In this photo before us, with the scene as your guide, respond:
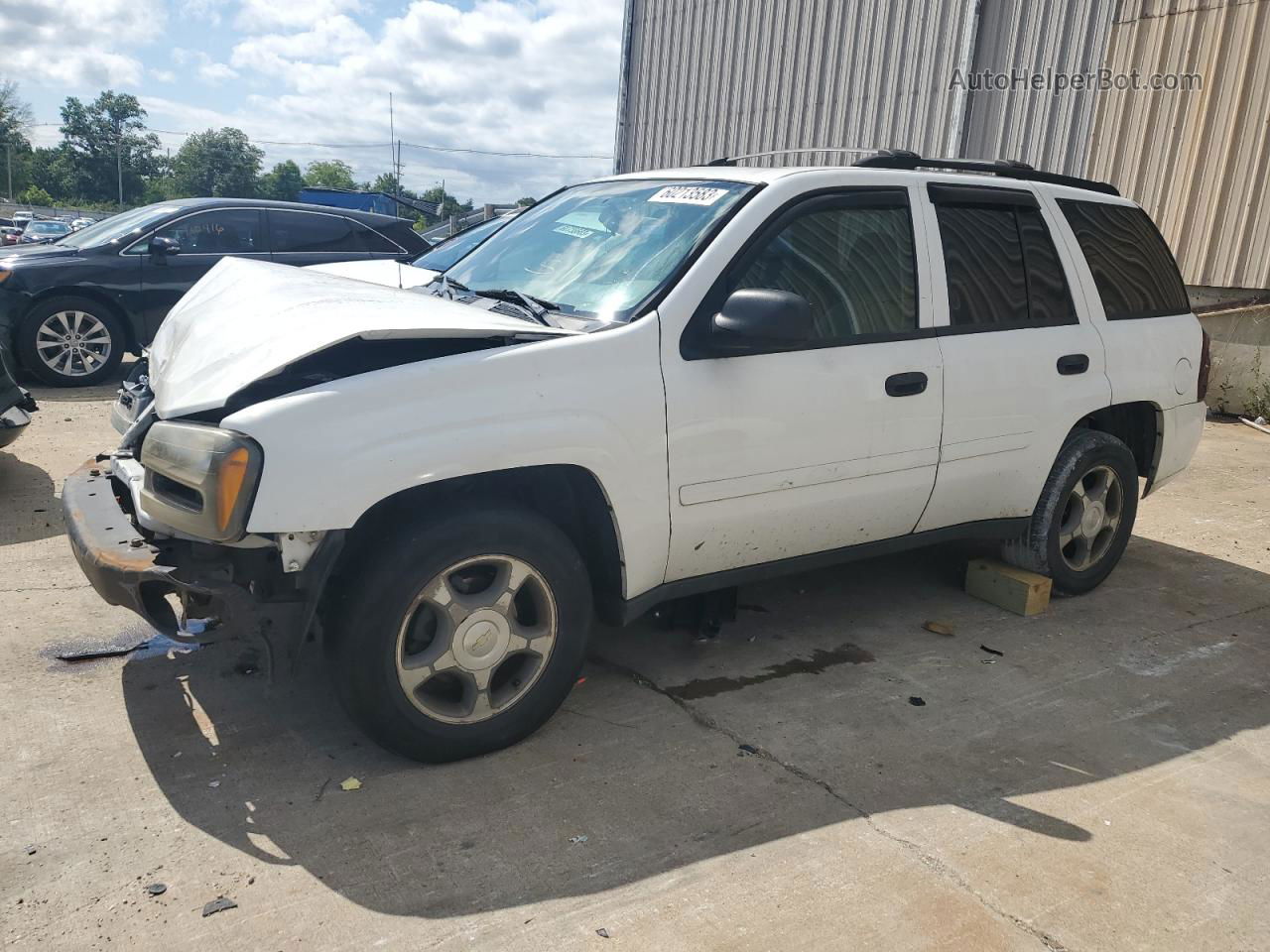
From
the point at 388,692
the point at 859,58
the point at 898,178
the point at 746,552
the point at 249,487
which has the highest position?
the point at 859,58

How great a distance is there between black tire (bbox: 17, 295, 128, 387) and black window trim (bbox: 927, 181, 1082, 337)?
7325 millimetres

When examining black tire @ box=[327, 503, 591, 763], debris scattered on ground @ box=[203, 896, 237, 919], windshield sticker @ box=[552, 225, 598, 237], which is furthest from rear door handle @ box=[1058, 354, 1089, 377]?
debris scattered on ground @ box=[203, 896, 237, 919]

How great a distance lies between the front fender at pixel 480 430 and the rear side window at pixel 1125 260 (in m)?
2.52

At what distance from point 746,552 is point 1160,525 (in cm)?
390

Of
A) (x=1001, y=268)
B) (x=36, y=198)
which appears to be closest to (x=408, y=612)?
(x=1001, y=268)

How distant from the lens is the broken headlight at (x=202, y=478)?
2736 mm

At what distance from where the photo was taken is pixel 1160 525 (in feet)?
21.0

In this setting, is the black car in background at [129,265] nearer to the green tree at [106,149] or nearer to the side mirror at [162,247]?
the side mirror at [162,247]

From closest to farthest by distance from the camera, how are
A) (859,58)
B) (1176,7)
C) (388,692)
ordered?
(388,692) < (1176,7) < (859,58)

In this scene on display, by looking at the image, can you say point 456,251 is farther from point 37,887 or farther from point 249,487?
point 37,887

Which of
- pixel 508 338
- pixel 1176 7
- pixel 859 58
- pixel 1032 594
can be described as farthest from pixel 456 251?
pixel 859 58

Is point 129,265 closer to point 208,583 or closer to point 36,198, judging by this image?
point 208,583

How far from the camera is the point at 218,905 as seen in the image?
8.25 feet

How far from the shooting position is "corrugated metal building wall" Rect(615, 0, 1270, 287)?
9.79 metres
